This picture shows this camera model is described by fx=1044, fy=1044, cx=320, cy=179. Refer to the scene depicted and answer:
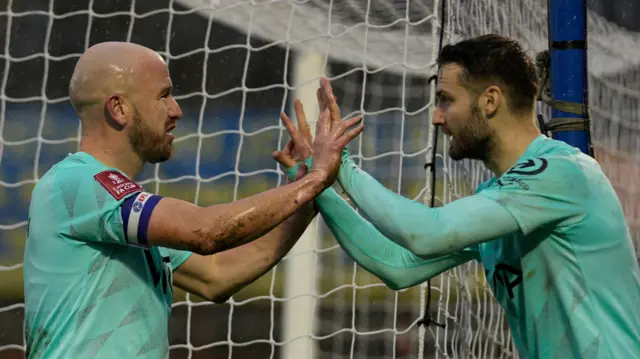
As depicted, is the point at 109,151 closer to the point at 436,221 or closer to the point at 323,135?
the point at 323,135

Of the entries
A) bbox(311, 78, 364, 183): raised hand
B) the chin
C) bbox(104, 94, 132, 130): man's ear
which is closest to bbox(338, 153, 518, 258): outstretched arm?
bbox(311, 78, 364, 183): raised hand

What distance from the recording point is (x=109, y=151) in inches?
112

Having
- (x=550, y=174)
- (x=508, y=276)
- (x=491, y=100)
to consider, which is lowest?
(x=508, y=276)

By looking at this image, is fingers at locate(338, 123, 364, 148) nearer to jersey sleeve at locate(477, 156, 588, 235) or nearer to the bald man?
the bald man

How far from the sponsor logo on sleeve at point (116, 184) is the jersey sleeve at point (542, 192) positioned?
35.7 inches

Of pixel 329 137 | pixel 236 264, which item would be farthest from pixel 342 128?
pixel 236 264

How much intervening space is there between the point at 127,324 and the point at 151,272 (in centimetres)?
17

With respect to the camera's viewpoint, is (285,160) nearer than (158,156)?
No

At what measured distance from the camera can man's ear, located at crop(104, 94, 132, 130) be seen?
282cm

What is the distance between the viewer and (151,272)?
2.81 meters

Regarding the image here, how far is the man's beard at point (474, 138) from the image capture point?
9.59 ft

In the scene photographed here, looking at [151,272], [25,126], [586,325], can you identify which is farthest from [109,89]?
[25,126]

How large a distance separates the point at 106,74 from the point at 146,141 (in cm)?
21

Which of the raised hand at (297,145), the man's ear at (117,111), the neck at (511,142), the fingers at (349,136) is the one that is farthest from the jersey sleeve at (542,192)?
the man's ear at (117,111)
